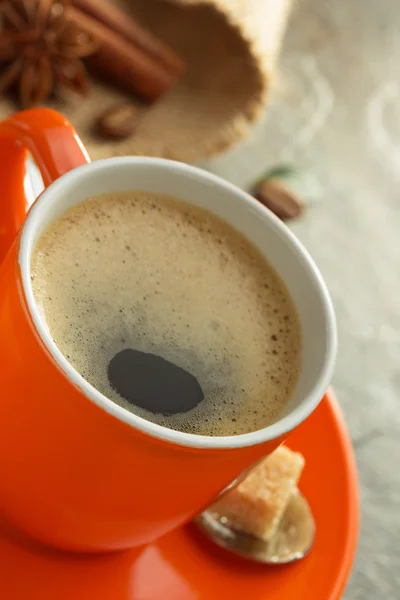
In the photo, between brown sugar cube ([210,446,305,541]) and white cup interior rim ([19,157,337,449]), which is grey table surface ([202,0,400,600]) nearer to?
brown sugar cube ([210,446,305,541])

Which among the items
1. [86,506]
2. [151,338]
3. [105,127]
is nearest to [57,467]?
[86,506]

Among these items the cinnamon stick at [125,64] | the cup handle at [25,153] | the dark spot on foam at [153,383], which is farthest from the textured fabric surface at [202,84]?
the dark spot on foam at [153,383]

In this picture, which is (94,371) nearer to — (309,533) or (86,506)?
(86,506)

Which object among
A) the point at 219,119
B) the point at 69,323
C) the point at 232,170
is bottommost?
the point at 232,170

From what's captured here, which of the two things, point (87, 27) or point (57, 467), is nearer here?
point (57, 467)

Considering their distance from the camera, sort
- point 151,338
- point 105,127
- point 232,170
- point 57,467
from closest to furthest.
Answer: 1. point 57,467
2. point 151,338
3. point 105,127
4. point 232,170

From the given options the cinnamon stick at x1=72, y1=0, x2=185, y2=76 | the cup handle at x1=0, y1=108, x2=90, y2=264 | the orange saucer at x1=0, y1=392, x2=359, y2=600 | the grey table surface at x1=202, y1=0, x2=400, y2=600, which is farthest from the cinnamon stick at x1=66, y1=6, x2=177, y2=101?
the orange saucer at x1=0, y1=392, x2=359, y2=600

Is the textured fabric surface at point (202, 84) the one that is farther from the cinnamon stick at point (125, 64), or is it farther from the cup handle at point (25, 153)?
the cup handle at point (25, 153)
